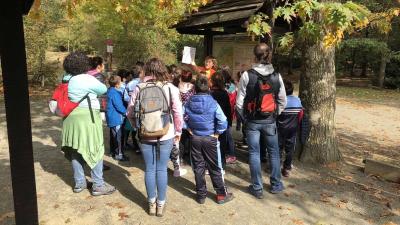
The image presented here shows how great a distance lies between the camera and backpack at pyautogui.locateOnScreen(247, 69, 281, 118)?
456 centimetres

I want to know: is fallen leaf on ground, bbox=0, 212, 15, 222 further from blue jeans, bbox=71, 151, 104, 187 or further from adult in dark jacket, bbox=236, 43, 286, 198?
adult in dark jacket, bbox=236, 43, 286, 198

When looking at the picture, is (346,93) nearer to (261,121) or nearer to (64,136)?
(261,121)

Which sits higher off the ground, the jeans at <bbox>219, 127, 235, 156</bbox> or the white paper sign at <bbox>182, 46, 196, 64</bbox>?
the white paper sign at <bbox>182, 46, 196, 64</bbox>

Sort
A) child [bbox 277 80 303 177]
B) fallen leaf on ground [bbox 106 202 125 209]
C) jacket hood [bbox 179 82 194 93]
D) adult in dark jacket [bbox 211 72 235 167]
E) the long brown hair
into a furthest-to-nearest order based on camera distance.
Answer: jacket hood [bbox 179 82 194 93] → adult in dark jacket [bbox 211 72 235 167] → child [bbox 277 80 303 177] → fallen leaf on ground [bbox 106 202 125 209] → the long brown hair

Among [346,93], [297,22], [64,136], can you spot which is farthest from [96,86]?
[346,93]

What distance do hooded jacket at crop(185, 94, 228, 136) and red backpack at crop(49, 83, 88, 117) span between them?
1.29 metres

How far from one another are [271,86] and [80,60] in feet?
7.55

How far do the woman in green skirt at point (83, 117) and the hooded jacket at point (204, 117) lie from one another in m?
1.12

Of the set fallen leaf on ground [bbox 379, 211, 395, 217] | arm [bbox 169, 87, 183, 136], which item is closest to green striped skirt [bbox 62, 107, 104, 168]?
arm [bbox 169, 87, 183, 136]

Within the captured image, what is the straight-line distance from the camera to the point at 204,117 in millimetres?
4469

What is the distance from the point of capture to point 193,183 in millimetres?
5316

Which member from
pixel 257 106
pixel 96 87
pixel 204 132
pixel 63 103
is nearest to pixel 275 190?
pixel 257 106

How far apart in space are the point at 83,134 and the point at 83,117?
0.20m

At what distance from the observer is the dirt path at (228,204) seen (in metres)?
4.22
